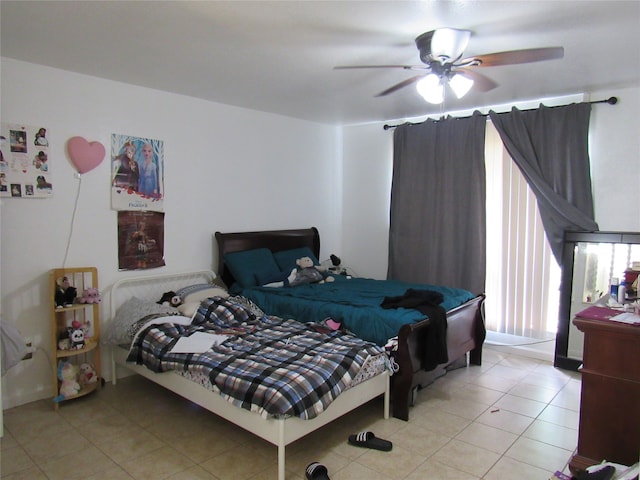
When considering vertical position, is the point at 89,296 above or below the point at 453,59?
below

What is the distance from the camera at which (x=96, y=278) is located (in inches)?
132

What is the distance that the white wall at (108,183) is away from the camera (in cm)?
313

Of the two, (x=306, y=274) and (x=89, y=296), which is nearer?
(x=89, y=296)

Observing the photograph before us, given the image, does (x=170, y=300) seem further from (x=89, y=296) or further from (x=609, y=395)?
(x=609, y=395)

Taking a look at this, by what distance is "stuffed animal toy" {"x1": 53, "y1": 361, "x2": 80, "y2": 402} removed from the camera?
314cm

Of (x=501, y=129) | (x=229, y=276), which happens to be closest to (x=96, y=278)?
(x=229, y=276)

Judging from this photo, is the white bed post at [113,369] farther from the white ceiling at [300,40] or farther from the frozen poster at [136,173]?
the white ceiling at [300,40]

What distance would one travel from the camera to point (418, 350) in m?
3.14

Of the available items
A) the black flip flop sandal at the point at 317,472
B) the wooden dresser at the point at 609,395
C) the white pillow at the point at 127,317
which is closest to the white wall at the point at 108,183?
the white pillow at the point at 127,317

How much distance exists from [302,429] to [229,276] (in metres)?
2.16

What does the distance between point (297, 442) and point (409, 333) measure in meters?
1.01

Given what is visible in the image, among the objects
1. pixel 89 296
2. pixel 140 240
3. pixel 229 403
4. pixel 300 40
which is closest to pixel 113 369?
pixel 89 296

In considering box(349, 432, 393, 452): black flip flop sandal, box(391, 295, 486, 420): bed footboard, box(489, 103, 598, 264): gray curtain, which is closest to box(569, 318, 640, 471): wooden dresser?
box(349, 432, 393, 452): black flip flop sandal

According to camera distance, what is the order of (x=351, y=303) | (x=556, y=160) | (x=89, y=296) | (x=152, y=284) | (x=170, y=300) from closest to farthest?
1. (x=89, y=296)
2. (x=351, y=303)
3. (x=170, y=300)
4. (x=152, y=284)
5. (x=556, y=160)
